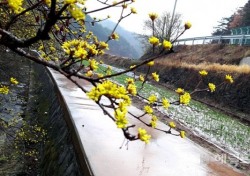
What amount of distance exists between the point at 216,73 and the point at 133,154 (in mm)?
18362

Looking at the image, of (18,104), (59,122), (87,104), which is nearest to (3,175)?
(59,122)

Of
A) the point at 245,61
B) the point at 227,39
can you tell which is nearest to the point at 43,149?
the point at 245,61

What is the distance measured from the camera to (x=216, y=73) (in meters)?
21.3

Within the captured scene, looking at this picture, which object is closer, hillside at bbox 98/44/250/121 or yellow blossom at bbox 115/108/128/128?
yellow blossom at bbox 115/108/128/128

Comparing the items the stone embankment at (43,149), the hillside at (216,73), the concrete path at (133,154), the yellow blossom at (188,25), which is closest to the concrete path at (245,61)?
the hillside at (216,73)

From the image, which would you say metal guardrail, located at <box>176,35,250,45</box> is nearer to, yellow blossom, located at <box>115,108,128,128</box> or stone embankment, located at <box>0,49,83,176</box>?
stone embankment, located at <box>0,49,83,176</box>

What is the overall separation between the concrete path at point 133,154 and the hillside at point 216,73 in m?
10.7

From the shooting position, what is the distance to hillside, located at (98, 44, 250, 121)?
1754cm

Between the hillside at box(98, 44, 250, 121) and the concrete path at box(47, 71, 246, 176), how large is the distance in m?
10.7

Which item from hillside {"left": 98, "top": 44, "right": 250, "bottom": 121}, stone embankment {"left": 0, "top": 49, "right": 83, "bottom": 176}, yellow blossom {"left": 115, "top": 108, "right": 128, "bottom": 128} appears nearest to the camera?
yellow blossom {"left": 115, "top": 108, "right": 128, "bottom": 128}

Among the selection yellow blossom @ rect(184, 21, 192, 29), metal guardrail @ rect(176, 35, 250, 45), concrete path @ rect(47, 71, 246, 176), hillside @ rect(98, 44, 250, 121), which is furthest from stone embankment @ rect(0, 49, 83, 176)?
metal guardrail @ rect(176, 35, 250, 45)

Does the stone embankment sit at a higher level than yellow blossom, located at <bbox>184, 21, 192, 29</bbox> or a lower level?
lower

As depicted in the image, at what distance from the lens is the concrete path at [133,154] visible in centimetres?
354

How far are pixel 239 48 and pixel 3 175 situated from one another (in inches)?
1030
